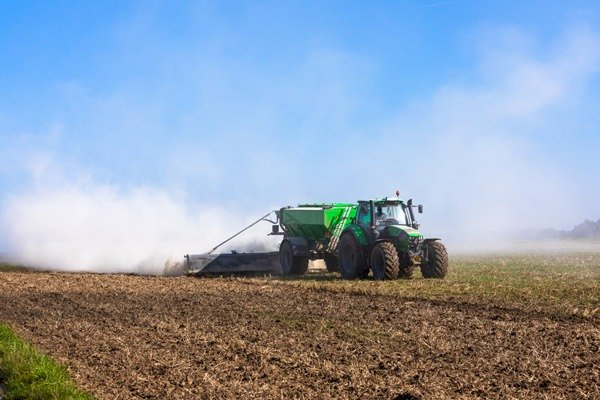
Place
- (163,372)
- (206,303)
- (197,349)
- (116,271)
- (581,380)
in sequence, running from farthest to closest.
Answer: (116,271) < (206,303) < (197,349) < (163,372) < (581,380)

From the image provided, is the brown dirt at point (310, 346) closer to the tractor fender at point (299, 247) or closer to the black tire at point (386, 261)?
the black tire at point (386, 261)

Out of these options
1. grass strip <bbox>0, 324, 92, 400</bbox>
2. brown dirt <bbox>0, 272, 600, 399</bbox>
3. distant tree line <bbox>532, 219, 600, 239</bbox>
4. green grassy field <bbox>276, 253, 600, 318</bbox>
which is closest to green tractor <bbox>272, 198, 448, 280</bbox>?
green grassy field <bbox>276, 253, 600, 318</bbox>

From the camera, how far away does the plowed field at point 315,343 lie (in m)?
8.36

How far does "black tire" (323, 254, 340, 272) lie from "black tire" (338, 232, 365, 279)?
7.74ft

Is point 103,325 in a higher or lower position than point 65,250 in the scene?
lower

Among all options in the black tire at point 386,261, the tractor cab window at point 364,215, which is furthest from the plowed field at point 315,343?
the tractor cab window at point 364,215

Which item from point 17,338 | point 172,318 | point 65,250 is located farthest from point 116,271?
point 17,338

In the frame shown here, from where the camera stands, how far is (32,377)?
29.6 feet

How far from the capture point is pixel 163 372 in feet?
30.3

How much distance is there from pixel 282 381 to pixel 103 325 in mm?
5645

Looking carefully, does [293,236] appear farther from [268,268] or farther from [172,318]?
[172,318]

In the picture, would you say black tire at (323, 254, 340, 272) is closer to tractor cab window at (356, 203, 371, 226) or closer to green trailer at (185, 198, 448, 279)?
green trailer at (185, 198, 448, 279)

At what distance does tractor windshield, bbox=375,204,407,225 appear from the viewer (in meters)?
21.8

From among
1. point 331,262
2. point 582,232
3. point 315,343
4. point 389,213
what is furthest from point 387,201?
point 582,232
